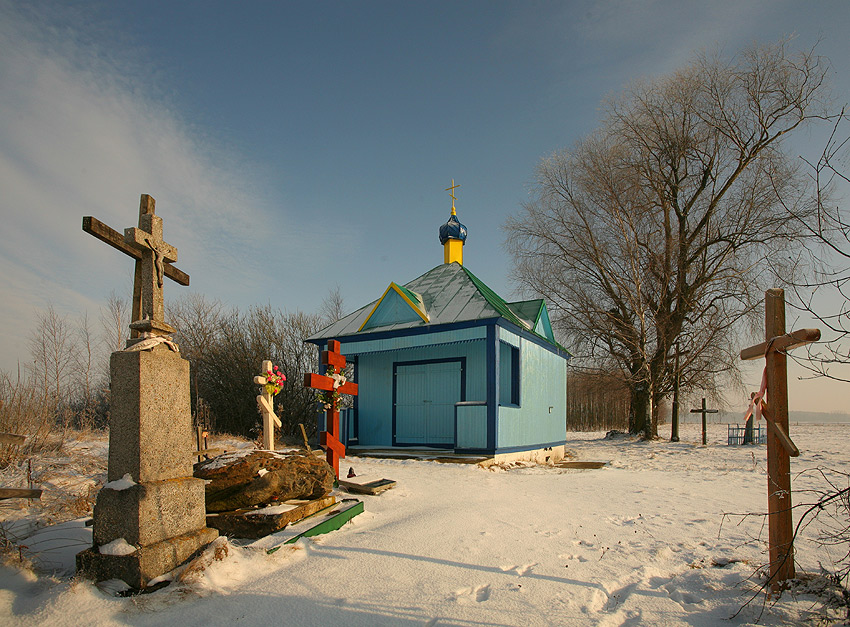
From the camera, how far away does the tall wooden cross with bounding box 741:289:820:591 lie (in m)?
3.37

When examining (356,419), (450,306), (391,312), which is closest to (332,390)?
(450,306)

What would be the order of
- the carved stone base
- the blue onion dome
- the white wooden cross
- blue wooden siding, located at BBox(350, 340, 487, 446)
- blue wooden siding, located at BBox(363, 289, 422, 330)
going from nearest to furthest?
the carved stone base → the white wooden cross → blue wooden siding, located at BBox(363, 289, 422, 330) → blue wooden siding, located at BBox(350, 340, 487, 446) → the blue onion dome

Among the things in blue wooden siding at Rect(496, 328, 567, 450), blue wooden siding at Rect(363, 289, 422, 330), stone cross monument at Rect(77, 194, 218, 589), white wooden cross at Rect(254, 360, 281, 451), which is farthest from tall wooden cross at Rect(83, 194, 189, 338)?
blue wooden siding at Rect(363, 289, 422, 330)

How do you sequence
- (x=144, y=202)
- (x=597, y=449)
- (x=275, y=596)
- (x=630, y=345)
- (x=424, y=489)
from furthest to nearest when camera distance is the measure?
(x=630, y=345)
(x=597, y=449)
(x=424, y=489)
(x=144, y=202)
(x=275, y=596)

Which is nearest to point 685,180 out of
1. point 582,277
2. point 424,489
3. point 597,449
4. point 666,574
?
point 582,277

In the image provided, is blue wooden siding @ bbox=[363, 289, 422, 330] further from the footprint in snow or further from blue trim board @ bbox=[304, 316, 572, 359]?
the footprint in snow

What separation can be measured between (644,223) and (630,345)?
4.67 meters

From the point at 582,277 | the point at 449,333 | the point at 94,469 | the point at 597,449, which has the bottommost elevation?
the point at 597,449

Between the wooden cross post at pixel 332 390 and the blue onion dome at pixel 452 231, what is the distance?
9274 millimetres

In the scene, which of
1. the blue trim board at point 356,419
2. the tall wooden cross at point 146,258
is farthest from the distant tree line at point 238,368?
the tall wooden cross at point 146,258

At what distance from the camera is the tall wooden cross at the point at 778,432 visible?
11.0ft

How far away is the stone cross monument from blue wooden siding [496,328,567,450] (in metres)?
8.03

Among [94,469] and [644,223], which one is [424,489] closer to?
[94,469]

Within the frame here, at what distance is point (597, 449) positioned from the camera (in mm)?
17578
